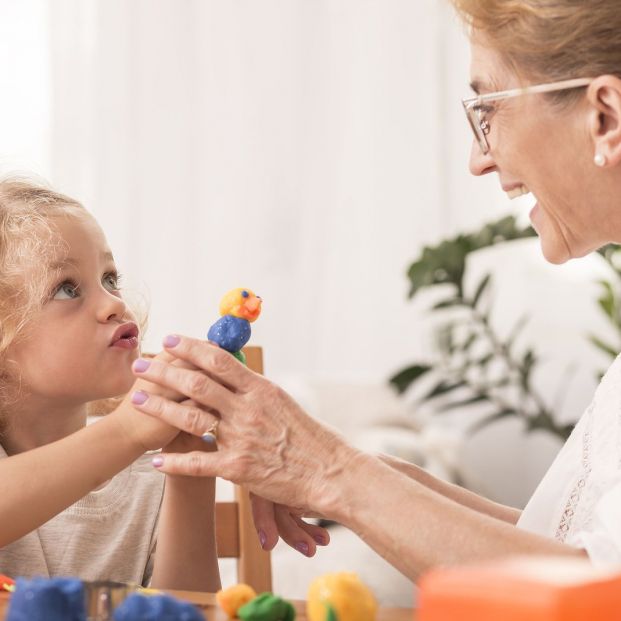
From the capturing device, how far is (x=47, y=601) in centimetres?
66

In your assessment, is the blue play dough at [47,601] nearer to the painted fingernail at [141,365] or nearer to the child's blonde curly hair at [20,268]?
the painted fingernail at [141,365]

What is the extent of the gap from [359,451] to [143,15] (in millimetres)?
2856

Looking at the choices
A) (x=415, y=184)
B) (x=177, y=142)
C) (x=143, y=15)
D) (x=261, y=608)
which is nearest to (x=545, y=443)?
(x=415, y=184)

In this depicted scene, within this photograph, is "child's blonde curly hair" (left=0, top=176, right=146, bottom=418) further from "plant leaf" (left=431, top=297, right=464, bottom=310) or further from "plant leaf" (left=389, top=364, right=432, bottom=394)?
"plant leaf" (left=389, top=364, right=432, bottom=394)

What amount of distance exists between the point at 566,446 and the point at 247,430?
1.46 ft

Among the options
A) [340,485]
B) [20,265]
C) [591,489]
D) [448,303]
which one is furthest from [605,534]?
[448,303]

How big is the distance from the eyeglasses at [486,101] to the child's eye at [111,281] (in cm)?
53

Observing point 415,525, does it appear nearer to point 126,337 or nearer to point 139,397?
point 139,397

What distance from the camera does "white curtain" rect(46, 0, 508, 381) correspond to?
3361mm

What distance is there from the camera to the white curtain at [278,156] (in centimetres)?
336

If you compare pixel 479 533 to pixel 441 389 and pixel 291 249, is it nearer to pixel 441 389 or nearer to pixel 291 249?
pixel 441 389

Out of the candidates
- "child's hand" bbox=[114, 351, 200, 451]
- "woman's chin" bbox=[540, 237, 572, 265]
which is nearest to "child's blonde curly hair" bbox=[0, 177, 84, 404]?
"child's hand" bbox=[114, 351, 200, 451]

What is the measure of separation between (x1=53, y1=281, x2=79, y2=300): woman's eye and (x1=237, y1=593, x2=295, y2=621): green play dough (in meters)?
0.58

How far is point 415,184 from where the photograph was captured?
397cm
